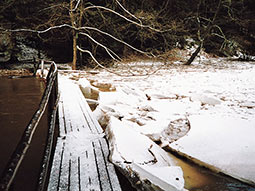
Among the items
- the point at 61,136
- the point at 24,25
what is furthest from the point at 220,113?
the point at 24,25

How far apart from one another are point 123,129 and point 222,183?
1503 mm

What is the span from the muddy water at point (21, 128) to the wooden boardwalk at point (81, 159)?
1.38ft

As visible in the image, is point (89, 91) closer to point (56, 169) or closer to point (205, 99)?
point (205, 99)

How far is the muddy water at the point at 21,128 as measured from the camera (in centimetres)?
240

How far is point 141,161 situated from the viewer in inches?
93.5

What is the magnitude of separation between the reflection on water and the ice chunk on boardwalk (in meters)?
0.28

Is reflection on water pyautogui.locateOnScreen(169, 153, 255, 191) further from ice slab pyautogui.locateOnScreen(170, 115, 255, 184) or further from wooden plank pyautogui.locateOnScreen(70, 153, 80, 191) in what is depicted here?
wooden plank pyautogui.locateOnScreen(70, 153, 80, 191)

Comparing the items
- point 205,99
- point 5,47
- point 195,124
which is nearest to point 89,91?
point 205,99


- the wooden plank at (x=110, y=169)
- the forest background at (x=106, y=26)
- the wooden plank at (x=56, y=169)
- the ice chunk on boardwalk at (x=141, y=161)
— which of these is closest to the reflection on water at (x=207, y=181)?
the ice chunk on boardwalk at (x=141, y=161)

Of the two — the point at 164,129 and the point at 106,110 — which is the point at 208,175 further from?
the point at 106,110

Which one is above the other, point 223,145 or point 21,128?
point 223,145

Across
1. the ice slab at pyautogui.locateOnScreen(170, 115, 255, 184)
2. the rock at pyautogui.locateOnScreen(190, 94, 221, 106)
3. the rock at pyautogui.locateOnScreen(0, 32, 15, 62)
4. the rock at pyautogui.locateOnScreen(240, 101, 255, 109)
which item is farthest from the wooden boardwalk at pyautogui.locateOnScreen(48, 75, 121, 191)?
the rock at pyautogui.locateOnScreen(0, 32, 15, 62)

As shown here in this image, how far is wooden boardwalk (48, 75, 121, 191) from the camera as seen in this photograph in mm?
1904

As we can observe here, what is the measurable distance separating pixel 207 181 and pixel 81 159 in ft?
5.23
